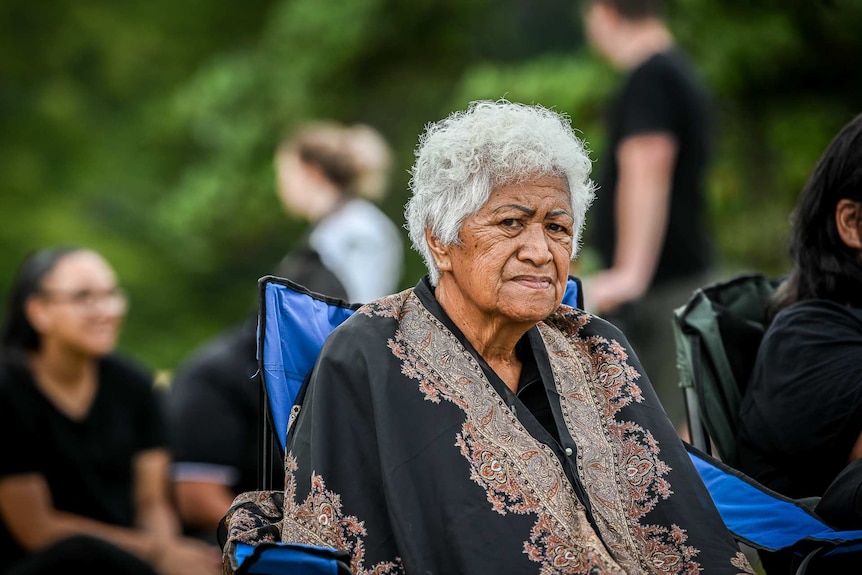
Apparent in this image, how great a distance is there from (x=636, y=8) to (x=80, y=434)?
275cm

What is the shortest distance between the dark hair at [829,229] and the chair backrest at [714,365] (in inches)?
6.9

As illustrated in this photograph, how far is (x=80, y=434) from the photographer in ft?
15.6

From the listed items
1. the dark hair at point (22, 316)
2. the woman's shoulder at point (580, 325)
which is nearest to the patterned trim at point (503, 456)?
the woman's shoulder at point (580, 325)

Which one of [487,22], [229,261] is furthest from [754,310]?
[229,261]

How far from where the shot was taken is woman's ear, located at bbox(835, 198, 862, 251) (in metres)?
3.14

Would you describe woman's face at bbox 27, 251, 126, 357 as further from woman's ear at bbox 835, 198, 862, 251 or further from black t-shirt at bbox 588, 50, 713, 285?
woman's ear at bbox 835, 198, 862, 251

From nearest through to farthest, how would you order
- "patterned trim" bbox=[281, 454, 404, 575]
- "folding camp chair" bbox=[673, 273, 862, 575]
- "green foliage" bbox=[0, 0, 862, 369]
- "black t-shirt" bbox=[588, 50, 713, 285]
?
"patterned trim" bbox=[281, 454, 404, 575] → "folding camp chair" bbox=[673, 273, 862, 575] → "black t-shirt" bbox=[588, 50, 713, 285] → "green foliage" bbox=[0, 0, 862, 369]

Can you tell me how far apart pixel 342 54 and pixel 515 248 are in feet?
33.3

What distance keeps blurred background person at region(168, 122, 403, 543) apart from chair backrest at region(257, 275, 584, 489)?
6.17 ft

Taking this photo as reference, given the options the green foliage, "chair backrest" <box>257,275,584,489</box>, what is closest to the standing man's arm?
"chair backrest" <box>257,275,584,489</box>

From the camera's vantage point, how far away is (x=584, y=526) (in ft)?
8.61

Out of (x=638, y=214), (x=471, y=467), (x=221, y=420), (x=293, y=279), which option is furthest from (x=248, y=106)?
(x=471, y=467)

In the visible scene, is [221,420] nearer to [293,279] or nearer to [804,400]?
[293,279]

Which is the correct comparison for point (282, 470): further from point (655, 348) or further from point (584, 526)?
point (655, 348)
